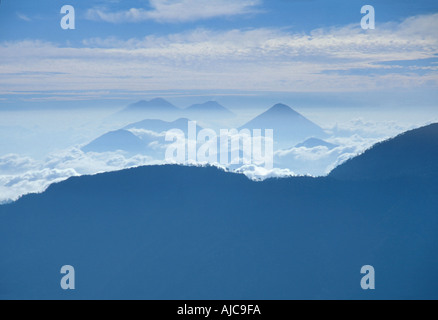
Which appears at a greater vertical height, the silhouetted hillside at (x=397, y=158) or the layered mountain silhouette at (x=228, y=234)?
the silhouetted hillside at (x=397, y=158)

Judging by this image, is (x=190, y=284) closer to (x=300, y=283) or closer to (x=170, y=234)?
(x=170, y=234)

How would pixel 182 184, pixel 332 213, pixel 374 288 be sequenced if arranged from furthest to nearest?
1. pixel 182 184
2. pixel 332 213
3. pixel 374 288

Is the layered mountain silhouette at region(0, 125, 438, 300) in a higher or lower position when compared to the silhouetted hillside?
lower

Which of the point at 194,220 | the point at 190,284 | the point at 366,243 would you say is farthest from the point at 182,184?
the point at 366,243

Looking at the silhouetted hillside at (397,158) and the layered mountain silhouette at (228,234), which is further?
the silhouetted hillside at (397,158)

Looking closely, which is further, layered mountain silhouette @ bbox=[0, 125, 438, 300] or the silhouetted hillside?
the silhouetted hillside
